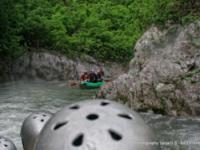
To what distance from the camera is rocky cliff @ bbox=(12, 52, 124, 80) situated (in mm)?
20953

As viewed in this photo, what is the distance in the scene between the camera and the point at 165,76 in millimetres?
10305

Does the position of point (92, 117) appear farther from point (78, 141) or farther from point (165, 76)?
point (165, 76)

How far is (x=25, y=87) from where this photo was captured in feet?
59.2

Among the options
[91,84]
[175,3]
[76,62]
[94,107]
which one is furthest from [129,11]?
[94,107]

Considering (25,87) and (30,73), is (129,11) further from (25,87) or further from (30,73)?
(25,87)

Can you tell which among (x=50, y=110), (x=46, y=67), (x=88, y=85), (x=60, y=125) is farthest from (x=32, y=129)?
(x=46, y=67)

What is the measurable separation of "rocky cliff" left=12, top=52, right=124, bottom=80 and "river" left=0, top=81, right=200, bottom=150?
721mm

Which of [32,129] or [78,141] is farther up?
[78,141]

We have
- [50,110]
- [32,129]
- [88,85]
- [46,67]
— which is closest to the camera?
[32,129]

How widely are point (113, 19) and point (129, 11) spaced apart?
6.25ft

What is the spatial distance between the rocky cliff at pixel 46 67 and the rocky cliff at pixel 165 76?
9.21 metres

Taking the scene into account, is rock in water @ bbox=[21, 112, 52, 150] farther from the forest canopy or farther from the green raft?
the forest canopy

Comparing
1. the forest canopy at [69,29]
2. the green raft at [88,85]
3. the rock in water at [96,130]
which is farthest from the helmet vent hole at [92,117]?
the forest canopy at [69,29]

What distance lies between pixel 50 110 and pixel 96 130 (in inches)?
395
